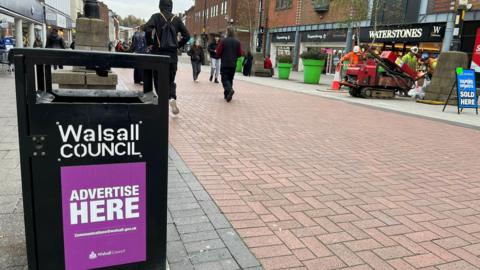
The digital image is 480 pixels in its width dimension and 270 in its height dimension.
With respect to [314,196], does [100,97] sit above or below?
above

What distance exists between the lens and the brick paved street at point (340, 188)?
2.90 m

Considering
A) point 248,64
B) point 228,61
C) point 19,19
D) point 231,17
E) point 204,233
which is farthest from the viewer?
point 231,17

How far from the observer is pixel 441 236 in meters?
3.23

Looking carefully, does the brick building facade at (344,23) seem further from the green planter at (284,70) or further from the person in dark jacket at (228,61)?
the person in dark jacket at (228,61)

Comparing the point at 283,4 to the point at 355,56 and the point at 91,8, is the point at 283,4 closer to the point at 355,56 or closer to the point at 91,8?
the point at 355,56

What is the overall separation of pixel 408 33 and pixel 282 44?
1636 centimetres

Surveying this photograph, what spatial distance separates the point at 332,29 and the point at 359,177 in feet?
85.7

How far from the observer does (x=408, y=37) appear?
2194 cm

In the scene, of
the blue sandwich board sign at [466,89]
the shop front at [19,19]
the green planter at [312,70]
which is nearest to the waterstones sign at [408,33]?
the green planter at [312,70]

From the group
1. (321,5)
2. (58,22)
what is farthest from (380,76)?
(58,22)

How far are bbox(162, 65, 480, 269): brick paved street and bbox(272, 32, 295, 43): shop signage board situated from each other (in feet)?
91.3

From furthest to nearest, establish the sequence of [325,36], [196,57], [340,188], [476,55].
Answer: [325,36] → [476,55] → [196,57] → [340,188]

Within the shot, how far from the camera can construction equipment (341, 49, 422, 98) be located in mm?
14250

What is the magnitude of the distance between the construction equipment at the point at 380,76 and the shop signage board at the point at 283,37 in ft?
68.1
